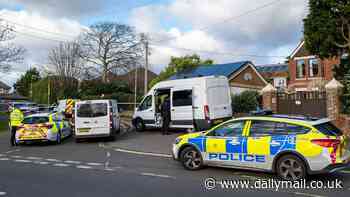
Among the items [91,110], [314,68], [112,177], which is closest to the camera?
[112,177]

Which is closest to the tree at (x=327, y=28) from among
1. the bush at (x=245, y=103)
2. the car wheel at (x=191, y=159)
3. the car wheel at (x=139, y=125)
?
the bush at (x=245, y=103)

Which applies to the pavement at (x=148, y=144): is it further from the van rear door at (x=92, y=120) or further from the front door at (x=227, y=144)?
the front door at (x=227, y=144)

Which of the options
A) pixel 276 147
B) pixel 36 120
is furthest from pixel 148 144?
pixel 276 147

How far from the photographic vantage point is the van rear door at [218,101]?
1527 cm

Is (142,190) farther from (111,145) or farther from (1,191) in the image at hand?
(111,145)

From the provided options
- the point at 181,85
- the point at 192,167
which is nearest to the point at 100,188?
the point at 192,167

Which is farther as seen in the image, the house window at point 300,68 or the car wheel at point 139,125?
the house window at point 300,68

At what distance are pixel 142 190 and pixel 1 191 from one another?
9.06ft

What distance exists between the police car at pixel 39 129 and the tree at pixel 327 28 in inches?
477

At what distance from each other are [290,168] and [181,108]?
8960 mm

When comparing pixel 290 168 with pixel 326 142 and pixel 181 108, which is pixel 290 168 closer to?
pixel 326 142

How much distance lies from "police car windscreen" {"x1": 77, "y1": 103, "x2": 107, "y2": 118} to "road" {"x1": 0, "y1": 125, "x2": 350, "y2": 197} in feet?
10.4

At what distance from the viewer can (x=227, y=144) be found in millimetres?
8219

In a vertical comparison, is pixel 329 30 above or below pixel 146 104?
above
